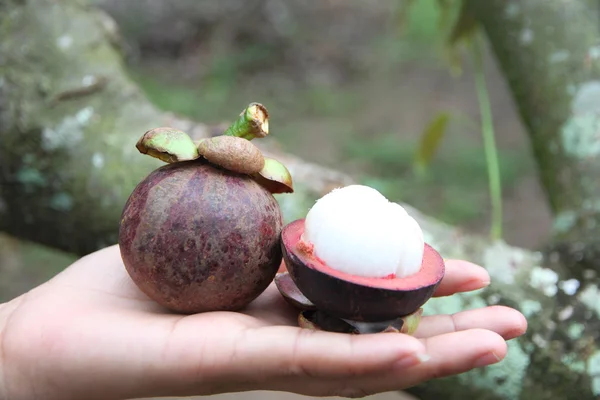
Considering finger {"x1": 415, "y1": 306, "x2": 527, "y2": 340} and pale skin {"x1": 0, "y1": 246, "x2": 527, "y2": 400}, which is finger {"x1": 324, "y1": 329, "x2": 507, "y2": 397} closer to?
pale skin {"x1": 0, "y1": 246, "x2": 527, "y2": 400}

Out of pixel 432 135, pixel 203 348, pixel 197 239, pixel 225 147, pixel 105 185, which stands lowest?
pixel 432 135

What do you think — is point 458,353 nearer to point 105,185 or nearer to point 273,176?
point 273,176

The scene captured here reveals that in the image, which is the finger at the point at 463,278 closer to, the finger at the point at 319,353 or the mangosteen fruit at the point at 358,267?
the mangosteen fruit at the point at 358,267

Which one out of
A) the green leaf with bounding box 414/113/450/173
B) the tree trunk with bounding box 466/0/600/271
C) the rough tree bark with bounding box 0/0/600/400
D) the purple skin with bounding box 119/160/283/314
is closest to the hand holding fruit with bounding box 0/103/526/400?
the purple skin with bounding box 119/160/283/314

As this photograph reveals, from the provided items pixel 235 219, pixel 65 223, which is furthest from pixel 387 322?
pixel 65 223

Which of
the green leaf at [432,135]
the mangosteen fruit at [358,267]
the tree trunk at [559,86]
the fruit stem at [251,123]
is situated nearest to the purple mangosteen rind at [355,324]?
the mangosteen fruit at [358,267]

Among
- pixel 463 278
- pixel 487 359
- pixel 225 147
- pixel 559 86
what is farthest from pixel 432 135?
pixel 487 359
